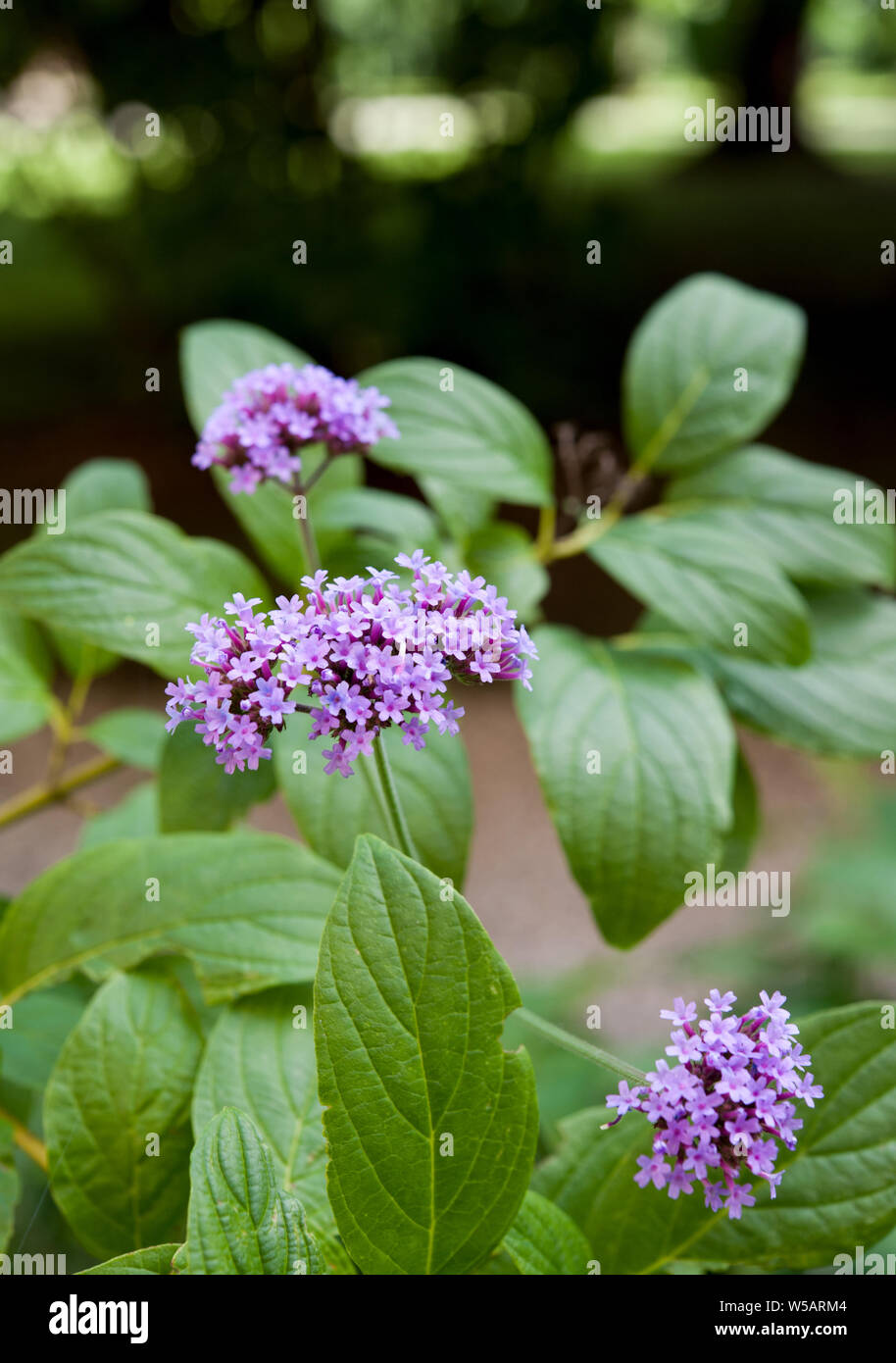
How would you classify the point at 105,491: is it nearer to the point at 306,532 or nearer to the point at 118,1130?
the point at 306,532

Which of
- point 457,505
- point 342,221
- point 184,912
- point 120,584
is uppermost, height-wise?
point 342,221

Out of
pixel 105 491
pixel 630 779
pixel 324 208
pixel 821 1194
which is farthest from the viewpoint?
pixel 324 208

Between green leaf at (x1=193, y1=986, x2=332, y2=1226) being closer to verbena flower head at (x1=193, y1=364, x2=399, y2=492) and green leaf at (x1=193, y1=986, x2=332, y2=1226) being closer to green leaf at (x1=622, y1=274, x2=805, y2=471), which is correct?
verbena flower head at (x1=193, y1=364, x2=399, y2=492)

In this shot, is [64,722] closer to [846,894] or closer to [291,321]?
[846,894]

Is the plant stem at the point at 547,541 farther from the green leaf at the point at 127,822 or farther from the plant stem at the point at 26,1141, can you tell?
the plant stem at the point at 26,1141

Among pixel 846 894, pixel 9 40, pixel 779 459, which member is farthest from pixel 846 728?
pixel 9 40

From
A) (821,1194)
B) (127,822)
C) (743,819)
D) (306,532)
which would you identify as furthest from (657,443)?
(821,1194)

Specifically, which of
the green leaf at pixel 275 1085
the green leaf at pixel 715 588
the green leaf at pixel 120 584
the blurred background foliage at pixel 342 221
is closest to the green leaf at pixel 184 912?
the green leaf at pixel 275 1085
